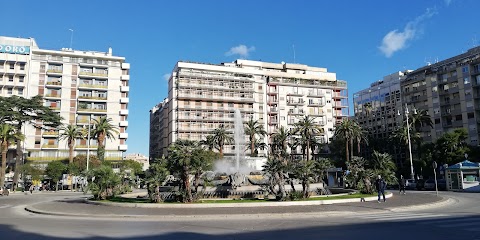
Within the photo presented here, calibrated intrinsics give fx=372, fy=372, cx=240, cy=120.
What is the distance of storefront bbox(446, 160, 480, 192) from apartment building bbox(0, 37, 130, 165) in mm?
65549

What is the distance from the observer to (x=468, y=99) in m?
80.3

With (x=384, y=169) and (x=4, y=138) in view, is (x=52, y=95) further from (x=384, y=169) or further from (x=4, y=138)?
(x=384, y=169)

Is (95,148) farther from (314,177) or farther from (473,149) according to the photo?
(473,149)

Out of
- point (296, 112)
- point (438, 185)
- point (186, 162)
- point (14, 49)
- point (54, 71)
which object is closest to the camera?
point (186, 162)

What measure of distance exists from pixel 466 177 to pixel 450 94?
52.0m

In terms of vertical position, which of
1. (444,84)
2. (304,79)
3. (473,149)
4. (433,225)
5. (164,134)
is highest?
(304,79)

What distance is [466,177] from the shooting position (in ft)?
132

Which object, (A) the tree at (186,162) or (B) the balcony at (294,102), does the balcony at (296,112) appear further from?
(A) the tree at (186,162)

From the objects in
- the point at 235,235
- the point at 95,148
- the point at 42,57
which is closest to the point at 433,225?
the point at 235,235

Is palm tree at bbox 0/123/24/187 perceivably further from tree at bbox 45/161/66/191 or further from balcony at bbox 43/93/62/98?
balcony at bbox 43/93/62/98

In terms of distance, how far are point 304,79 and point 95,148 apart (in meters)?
59.8

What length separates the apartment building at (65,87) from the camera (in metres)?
80.7

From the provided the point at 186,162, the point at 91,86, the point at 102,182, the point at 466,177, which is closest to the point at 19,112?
the point at 91,86

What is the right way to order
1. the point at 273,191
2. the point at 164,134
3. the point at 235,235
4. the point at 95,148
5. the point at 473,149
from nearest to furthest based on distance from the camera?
the point at 235,235, the point at 273,191, the point at 473,149, the point at 95,148, the point at 164,134
